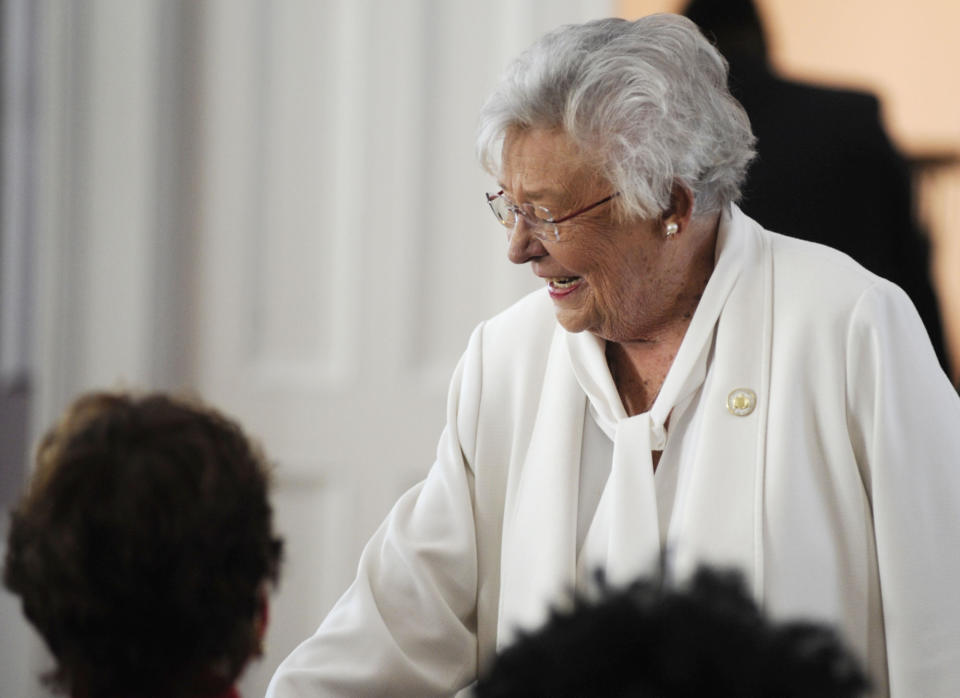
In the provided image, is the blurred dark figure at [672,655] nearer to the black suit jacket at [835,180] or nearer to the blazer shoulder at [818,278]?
the blazer shoulder at [818,278]

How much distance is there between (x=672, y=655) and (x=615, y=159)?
0.96 metres

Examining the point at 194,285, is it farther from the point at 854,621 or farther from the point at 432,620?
the point at 854,621

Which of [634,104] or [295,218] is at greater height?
[634,104]

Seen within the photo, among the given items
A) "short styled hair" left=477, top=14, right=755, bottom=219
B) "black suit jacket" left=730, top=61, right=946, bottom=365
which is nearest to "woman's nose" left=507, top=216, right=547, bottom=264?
"short styled hair" left=477, top=14, right=755, bottom=219

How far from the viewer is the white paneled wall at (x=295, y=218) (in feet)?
10.4

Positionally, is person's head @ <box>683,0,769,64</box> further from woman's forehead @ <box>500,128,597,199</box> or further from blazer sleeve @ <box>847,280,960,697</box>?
blazer sleeve @ <box>847,280,960,697</box>

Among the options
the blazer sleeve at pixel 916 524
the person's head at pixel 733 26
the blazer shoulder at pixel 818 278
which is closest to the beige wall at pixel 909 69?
the person's head at pixel 733 26

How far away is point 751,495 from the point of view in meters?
1.53

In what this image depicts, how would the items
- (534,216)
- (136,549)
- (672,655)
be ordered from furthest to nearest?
(534,216) → (136,549) → (672,655)

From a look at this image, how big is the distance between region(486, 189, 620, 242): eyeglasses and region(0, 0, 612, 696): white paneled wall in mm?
1434

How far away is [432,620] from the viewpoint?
1688mm

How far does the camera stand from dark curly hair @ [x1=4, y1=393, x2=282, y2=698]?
102 cm

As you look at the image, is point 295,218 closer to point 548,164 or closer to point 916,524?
point 548,164

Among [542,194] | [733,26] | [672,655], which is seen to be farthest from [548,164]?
[733,26]
